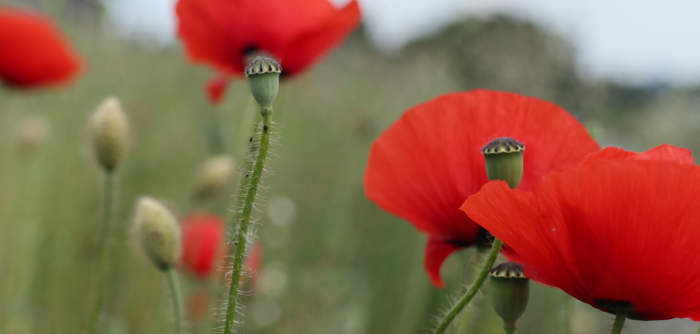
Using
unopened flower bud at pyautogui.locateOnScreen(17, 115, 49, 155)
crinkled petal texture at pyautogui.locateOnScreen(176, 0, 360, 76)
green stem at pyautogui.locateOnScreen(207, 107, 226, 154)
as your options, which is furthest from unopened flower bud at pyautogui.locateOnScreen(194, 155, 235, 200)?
unopened flower bud at pyautogui.locateOnScreen(17, 115, 49, 155)

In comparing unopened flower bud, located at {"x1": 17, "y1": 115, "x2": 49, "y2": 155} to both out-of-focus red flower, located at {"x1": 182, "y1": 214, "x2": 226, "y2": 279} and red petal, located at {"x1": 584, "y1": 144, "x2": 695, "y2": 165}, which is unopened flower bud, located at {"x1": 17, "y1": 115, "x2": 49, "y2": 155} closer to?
out-of-focus red flower, located at {"x1": 182, "y1": 214, "x2": 226, "y2": 279}

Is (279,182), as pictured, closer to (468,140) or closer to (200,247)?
(200,247)

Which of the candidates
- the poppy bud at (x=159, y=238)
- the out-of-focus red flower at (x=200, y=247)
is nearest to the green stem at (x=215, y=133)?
the out-of-focus red flower at (x=200, y=247)

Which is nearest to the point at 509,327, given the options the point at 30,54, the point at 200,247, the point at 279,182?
the point at 200,247

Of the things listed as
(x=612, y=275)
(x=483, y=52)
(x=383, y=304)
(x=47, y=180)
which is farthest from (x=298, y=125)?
(x=612, y=275)

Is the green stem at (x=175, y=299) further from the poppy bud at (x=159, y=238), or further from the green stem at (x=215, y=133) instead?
the green stem at (x=215, y=133)

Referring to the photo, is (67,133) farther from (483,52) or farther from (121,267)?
(483,52)
